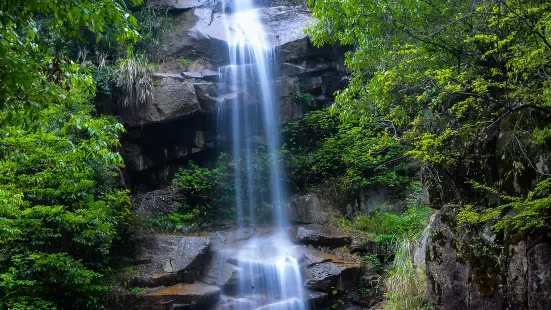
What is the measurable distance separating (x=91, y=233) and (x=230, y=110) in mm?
6867

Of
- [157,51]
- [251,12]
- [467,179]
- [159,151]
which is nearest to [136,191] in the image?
[159,151]

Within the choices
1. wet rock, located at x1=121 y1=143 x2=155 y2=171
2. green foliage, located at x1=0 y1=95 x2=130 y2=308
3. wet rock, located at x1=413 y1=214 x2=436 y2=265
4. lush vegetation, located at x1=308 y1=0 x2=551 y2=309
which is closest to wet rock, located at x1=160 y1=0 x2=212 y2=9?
wet rock, located at x1=121 y1=143 x2=155 y2=171

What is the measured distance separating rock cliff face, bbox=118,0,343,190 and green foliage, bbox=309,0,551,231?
6.99 m

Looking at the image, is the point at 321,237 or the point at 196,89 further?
the point at 196,89

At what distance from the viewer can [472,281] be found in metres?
5.53

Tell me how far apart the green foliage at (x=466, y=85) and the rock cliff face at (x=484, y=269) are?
0.95ft

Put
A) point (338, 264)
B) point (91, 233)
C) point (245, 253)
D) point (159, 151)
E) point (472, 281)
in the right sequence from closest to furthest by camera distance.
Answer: point (472, 281) → point (91, 233) → point (338, 264) → point (245, 253) → point (159, 151)

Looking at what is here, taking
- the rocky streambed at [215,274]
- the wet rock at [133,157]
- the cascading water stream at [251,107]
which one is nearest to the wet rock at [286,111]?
the cascading water stream at [251,107]

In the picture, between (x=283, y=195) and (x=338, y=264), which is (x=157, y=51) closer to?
(x=283, y=195)

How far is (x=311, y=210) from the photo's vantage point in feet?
44.6

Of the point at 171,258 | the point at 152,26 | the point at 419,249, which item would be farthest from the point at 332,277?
the point at 152,26

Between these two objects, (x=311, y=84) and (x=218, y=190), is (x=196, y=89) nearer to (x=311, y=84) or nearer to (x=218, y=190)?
(x=218, y=190)

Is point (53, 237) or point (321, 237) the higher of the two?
point (53, 237)

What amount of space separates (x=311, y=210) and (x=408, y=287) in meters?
6.09
